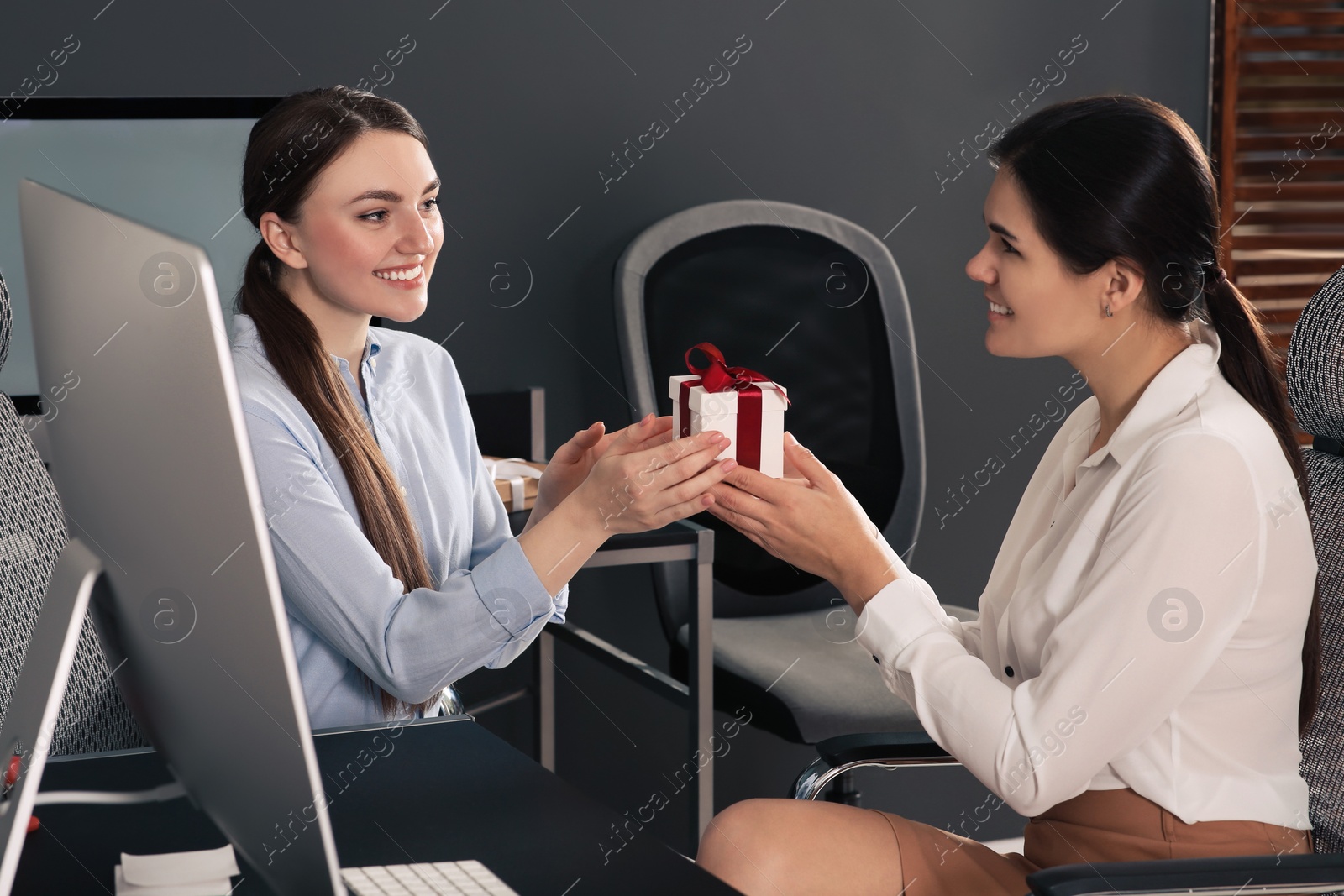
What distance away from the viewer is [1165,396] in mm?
1316

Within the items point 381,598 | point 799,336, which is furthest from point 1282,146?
point 381,598

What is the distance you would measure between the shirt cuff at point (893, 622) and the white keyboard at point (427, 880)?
0.58 m

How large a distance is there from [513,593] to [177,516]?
2.28 ft

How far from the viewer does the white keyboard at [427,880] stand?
0.89 meters

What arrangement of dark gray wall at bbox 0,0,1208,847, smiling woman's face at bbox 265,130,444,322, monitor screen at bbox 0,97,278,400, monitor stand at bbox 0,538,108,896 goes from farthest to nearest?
dark gray wall at bbox 0,0,1208,847 → monitor screen at bbox 0,97,278,400 → smiling woman's face at bbox 265,130,444,322 → monitor stand at bbox 0,538,108,896

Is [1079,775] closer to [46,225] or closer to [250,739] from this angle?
[250,739]

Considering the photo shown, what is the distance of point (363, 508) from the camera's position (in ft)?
4.81

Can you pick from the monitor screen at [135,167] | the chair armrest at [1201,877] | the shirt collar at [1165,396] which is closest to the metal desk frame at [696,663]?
the monitor screen at [135,167]

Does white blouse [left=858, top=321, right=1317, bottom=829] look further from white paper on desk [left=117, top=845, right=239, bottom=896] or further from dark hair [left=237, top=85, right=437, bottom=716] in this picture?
white paper on desk [left=117, top=845, right=239, bottom=896]

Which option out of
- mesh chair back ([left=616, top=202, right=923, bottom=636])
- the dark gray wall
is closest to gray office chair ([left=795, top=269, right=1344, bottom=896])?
mesh chair back ([left=616, top=202, right=923, bottom=636])

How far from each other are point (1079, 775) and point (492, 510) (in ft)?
2.85

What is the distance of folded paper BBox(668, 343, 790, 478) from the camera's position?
1498 mm

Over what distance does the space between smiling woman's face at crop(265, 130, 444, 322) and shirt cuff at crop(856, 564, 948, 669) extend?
69 cm

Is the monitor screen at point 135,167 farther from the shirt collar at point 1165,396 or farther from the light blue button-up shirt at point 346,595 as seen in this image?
the shirt collar at point 1165,396
